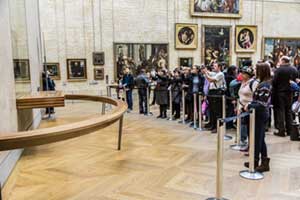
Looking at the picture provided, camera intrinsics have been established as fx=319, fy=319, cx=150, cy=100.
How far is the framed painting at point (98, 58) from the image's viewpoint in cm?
1468

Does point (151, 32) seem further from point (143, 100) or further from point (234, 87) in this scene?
point (234, 87)

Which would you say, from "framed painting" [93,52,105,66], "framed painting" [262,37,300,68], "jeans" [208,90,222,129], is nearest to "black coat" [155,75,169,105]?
"jeans" [208,90,222,129]

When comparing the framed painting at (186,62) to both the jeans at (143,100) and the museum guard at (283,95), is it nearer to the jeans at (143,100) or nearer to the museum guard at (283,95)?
the jeans at (143,100)

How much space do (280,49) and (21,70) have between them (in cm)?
1521

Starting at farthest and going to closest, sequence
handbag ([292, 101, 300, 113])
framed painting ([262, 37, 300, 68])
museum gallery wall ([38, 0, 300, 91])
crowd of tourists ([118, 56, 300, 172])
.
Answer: framed painting ([262, 37, 300, 68]), museum gallery wall ([38, 0, 300, 91]), handbag ([292, 101, 300, 113]), crowd of tourists ([118, 56, 300, 172])

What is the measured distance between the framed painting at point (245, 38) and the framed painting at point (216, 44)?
52 centimetres

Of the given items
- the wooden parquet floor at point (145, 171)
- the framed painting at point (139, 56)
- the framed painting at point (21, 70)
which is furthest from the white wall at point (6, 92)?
the framed painting at point (139, 56)

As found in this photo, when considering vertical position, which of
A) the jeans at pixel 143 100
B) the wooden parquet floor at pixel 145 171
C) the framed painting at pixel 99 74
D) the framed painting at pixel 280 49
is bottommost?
the wooden parquet floor at pixel 145 171

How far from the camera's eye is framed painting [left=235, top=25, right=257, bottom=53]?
17.2 metres

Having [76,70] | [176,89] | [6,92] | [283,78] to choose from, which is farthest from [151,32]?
[6,92]

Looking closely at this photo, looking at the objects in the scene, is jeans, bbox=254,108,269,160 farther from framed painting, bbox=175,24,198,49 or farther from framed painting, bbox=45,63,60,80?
framed painting, bbox=175,24,198,49

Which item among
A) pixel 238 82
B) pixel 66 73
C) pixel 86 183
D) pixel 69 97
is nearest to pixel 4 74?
pixel 69 97

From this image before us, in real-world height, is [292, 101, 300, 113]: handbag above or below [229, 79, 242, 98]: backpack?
below

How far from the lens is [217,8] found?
16656 mm
